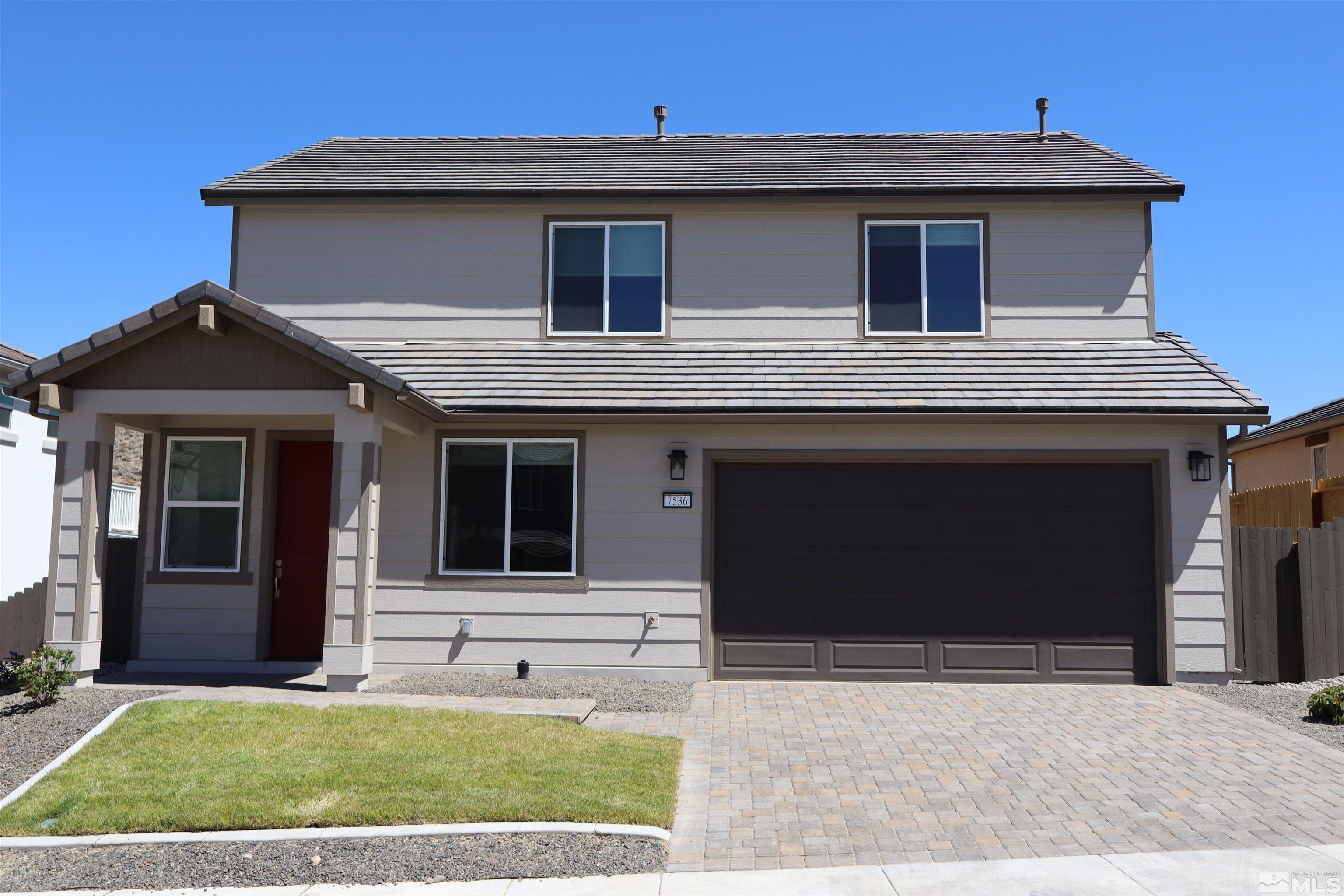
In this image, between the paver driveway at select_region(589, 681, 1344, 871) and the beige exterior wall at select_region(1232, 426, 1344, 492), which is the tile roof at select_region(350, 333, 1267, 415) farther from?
the beige exterior wall at select_region(1232, 426, 1344, 492)

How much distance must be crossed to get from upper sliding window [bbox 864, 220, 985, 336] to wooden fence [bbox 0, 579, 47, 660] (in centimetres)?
984

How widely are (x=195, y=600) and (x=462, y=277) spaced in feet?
15.9

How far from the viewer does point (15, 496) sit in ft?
48.2

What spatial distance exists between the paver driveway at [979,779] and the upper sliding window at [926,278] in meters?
4.52

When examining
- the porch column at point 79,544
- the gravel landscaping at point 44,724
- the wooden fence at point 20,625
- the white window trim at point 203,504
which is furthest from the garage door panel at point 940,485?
the wooden fence at point 20,625

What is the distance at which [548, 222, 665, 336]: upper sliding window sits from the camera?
12.2 metres

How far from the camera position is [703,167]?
1305 cm

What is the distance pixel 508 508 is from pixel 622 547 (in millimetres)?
1367

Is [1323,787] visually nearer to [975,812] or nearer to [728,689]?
[975,812]

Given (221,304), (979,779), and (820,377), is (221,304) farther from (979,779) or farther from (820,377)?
(979,779)

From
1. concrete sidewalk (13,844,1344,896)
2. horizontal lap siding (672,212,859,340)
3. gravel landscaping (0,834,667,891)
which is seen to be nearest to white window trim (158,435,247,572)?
horizontal lap siding (672,212,859,340)

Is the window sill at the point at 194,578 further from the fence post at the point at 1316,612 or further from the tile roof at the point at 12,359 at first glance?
the fence post at the point at 1316,612

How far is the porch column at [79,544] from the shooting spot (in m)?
9.48

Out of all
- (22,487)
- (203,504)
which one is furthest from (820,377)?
(22,487)
